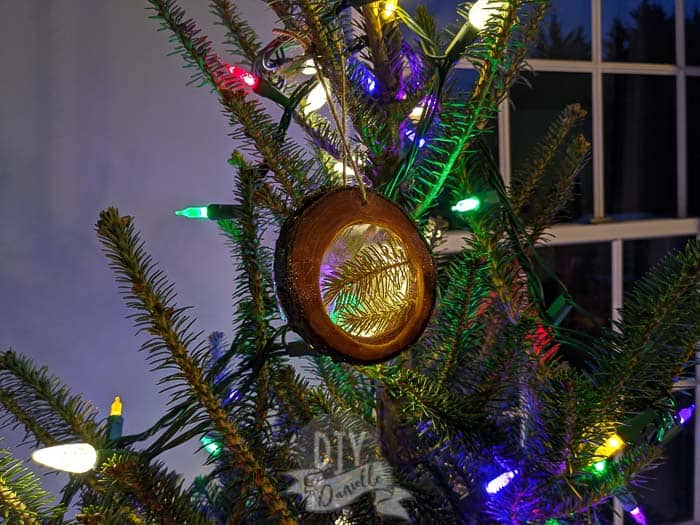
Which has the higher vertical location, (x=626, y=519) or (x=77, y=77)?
(x=77, y=77)

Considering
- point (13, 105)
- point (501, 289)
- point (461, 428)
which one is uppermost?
point (13, 105)

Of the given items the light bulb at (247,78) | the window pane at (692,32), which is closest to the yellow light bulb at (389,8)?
the light bulb at (247,78)

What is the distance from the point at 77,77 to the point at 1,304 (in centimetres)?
31

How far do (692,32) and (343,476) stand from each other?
1.48 meters

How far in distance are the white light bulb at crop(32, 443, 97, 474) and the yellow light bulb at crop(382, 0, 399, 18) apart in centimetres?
37

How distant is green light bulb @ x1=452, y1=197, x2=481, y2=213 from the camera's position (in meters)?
0.57

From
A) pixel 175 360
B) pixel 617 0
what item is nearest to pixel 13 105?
pixel 175 360

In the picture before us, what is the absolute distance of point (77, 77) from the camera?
2.76 ft

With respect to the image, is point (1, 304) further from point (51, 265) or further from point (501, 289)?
point (501, 289)

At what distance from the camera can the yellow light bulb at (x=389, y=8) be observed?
1.55 feet

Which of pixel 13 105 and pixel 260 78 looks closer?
pixel 260 78

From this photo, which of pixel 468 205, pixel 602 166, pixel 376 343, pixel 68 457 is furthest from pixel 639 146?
pixel 68 457

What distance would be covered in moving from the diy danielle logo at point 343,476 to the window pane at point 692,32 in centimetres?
141

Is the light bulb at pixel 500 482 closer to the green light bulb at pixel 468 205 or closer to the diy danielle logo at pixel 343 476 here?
the diy danielle logo at pixel 343 476
